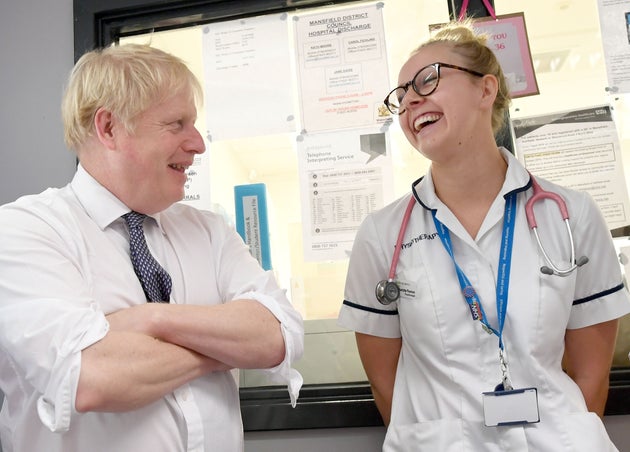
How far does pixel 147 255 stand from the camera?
118cm

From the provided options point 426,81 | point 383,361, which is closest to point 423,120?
point 426,81

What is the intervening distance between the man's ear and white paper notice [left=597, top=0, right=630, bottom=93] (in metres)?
1.49

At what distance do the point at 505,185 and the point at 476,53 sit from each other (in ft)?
1.19

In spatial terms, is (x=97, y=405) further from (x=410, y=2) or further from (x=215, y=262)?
(x=410, y=2)

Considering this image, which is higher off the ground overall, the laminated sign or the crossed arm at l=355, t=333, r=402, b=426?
the laminated sign

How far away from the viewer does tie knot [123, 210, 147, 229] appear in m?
1.21

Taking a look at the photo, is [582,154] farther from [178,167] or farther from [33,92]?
[33,92]

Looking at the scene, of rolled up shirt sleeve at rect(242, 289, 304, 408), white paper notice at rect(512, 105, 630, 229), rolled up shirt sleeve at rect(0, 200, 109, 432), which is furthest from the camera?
white paper notice at rect(512, 105, 630, 229)

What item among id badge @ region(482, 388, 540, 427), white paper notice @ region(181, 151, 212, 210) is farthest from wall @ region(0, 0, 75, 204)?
id badge @ region(482, 388, 540, 427)

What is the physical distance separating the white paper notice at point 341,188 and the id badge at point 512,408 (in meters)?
0.73

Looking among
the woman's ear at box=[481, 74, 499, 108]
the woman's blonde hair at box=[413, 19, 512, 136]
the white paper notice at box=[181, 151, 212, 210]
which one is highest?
the woman's blonde hair at box=[413, 19, 512, 136]

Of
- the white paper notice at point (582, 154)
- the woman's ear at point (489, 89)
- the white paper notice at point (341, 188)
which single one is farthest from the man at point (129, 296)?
the white paper notice at point (582, 154)

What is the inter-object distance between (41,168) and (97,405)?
4.26 feet

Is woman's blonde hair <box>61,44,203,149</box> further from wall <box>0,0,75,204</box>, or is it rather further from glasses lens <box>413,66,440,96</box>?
wall <box>0,0,75,204</box>
